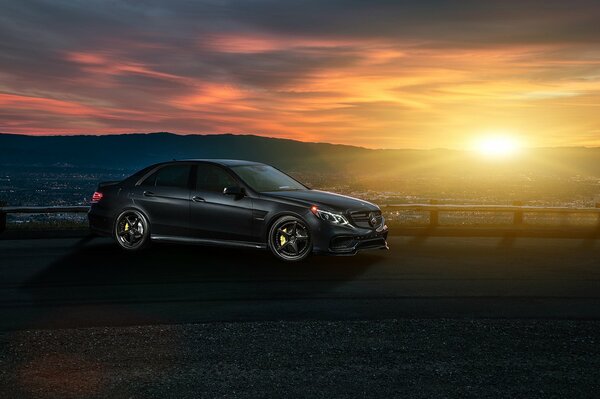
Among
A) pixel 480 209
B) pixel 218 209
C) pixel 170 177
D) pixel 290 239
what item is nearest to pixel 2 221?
pixel 170 177

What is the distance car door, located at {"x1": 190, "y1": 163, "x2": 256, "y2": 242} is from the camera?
1256cm

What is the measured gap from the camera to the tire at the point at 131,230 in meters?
13.5

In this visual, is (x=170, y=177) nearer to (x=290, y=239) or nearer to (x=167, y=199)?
(x=167, y=199)

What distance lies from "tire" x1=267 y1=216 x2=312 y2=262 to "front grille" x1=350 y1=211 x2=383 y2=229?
2.65 feet

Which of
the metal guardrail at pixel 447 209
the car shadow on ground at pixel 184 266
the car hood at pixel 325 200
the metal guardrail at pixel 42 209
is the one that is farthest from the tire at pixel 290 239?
the metal guardrail at pixel 42 209

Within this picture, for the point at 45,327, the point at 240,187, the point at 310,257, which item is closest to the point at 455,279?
the point at 310,257

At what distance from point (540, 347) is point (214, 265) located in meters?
6.28

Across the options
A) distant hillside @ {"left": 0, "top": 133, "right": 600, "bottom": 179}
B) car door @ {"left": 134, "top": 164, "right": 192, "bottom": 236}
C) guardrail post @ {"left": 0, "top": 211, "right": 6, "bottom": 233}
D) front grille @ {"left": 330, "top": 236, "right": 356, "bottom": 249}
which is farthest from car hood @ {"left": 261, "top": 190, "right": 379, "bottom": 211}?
distant hillside @ {"left": 0, "top": 133, "right": 600, "bottom": 179}

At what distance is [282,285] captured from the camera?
10.3 m

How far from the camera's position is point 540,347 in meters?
6.93

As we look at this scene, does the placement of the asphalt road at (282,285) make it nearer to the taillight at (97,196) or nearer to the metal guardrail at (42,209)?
the taillight at (97,196)

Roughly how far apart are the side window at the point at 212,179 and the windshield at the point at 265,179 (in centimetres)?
21

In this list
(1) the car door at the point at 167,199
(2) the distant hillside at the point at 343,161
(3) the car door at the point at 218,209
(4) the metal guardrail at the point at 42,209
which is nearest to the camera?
(3) the car door at the point at 218,209

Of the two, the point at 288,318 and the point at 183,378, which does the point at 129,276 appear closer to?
the point at 288,318
